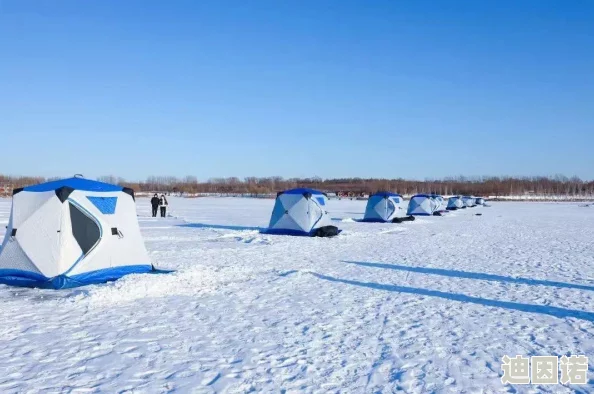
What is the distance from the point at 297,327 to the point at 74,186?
5849 millimetres

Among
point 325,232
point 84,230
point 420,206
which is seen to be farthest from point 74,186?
point 420,206

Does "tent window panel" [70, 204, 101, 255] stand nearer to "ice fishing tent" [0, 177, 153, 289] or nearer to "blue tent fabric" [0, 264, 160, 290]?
"ice fishing tent" [0, 177, 153, 289]

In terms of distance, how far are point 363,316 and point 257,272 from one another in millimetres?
4298

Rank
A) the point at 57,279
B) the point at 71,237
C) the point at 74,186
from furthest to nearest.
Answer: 1. the point at 74,186
2. the point at 71,237
3. the point at 57,279

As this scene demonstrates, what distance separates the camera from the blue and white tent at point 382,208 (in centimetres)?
3034

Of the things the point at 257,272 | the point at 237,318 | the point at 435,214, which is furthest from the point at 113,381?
the point at 435,214

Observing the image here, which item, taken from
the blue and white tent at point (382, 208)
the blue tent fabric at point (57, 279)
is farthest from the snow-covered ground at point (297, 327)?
the blue and white tent at point (382, 208)

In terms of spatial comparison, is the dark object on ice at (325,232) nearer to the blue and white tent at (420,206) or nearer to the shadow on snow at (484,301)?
the shadow on snow at (484,301)

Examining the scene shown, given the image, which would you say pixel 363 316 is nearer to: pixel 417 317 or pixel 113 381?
pixel 417 317

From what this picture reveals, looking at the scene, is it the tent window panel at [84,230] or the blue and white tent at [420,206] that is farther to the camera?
the blue and white tent at [420,206]

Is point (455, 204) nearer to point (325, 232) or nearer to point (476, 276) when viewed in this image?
point (325, 232)

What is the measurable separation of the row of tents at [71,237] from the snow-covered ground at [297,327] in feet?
1.97

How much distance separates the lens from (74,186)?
33.7 ft

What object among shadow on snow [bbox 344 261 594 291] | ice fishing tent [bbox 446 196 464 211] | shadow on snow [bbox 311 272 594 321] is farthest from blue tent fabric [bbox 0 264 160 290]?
ice fishing tent [bbox 446 196 464 211]
